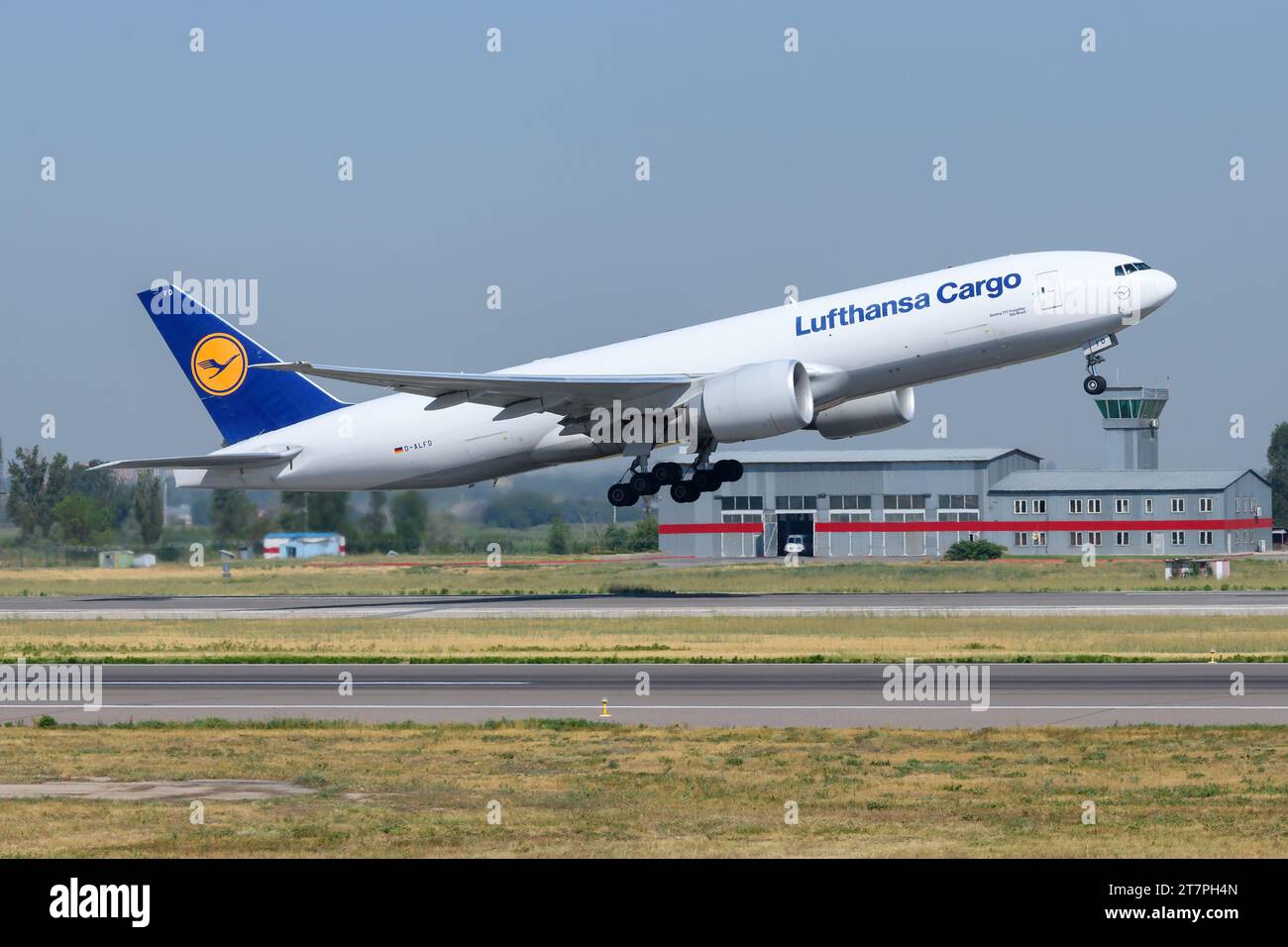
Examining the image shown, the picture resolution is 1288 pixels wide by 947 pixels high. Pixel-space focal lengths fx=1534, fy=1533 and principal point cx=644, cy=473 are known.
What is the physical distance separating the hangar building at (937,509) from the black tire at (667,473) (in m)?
44.2

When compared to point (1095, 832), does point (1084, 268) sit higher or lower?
higher

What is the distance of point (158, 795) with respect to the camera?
1572cm

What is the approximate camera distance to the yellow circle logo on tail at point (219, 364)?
5003 centimetres

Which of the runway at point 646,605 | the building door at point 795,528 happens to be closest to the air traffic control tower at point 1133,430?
the building door at point 795,528

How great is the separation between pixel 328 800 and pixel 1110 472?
87.3m

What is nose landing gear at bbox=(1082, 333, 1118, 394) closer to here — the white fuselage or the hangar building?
the white fuselage

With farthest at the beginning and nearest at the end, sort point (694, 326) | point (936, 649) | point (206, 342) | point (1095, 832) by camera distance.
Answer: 1. point (206, 342)
2. point (694, 326)
3. point (936, 649)
4. point (1095, 832)

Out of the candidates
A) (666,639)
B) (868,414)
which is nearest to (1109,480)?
(868,414)

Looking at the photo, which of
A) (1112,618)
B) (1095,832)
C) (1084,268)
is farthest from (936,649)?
(1095,832)

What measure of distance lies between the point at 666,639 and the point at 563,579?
20.7 meters

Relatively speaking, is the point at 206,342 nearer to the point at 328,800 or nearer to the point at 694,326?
the point at 694,326

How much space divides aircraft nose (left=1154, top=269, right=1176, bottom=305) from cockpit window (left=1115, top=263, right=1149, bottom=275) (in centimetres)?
39

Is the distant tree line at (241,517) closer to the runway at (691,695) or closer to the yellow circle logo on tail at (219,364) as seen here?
the yellow circle logo on tail at (219,364)

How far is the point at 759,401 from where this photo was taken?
4138 cm
